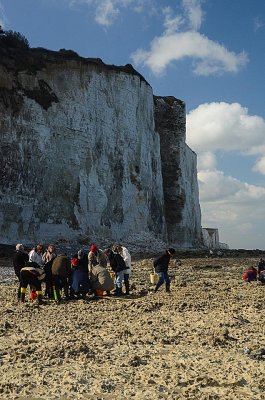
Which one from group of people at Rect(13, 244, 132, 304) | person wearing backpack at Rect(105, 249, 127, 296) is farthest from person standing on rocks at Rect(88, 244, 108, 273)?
person wearing backpack at Rect(105, 249, 127, 296)

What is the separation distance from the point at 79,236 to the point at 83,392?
999 inches

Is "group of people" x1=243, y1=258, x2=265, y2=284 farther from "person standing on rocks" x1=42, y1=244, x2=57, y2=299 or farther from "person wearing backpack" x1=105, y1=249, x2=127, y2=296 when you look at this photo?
"person standing on rocks" x1=42, y1=244, x2=57, y2=299

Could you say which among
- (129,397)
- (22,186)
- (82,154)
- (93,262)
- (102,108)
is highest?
(102,108)

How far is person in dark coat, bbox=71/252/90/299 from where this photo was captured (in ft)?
37.0

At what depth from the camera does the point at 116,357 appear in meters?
5.97

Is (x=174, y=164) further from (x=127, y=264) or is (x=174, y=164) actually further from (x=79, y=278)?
(x=79, y=278)

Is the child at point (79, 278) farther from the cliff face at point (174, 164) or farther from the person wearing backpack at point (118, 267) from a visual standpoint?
the cliff face at point (174, 164)

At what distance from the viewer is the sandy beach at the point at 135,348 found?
4.83 meters

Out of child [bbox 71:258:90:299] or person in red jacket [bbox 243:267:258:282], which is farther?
person in red jacket [bbox 243:267:258:282]

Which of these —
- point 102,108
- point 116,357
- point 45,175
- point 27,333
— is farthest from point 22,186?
point 116,357

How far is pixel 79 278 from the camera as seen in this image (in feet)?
37.0

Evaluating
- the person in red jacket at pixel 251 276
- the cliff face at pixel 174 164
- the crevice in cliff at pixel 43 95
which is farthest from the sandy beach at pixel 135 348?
the cliff face at pixel 174 164

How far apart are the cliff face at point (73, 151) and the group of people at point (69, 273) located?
15.9 metres

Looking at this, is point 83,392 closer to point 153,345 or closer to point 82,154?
point 153,345
